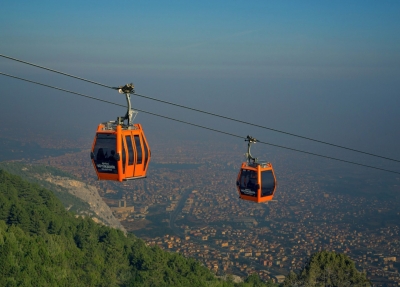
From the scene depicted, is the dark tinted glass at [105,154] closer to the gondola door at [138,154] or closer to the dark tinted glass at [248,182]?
the gondola door at [138,154]

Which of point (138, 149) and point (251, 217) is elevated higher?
point (138, 149)

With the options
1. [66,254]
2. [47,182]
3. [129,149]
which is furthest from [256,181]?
[47,182]

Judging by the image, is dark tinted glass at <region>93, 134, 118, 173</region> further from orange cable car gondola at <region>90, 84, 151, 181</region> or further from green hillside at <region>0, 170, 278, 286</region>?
green hillside at <region>0, 170, 278, 286</region>

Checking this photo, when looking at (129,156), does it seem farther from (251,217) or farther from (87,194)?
(251,217)

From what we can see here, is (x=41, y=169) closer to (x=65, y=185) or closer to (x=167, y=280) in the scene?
(x=65, y=185)

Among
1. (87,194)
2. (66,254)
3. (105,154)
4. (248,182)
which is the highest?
(105,154)

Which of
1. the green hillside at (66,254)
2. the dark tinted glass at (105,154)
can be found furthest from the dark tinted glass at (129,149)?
the green hillside at (66,254)
